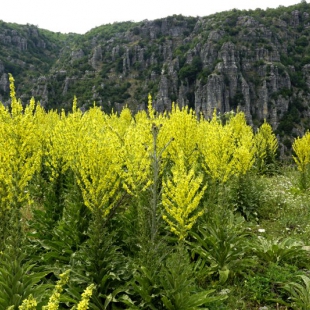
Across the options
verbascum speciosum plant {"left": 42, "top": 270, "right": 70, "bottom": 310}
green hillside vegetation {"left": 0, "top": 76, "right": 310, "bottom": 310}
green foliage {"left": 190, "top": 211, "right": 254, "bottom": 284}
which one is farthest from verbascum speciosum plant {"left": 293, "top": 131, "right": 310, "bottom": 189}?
verbascum speciosum plant {"left": 42, "top": 270, "right": 70, "bottom": 310}

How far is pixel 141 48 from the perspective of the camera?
130750mm

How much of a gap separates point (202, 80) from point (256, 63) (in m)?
23.0

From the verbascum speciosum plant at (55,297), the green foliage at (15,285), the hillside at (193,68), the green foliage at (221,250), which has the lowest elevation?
the green foliage at (221,250)

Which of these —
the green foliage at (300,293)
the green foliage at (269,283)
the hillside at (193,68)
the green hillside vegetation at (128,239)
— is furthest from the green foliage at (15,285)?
the hillside at (193,68)

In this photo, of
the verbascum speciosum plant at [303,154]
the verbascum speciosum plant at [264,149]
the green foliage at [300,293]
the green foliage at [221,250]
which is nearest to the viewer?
the green foliage at [300,293]

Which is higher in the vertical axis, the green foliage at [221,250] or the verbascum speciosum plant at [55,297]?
the verbascum speciosum plant at [55,297]

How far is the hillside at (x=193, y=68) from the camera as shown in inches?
4067

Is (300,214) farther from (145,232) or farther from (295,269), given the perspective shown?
→ (145,232)

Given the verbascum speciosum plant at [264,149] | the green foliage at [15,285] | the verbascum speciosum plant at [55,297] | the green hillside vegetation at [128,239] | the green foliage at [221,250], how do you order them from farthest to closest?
the verbascum speciosum plant at [264,149]
the green foliage at [221,250]
the green hillside vegetation at [128,239]
the green foliage at [15,285]
the verbascum speciosum plant at [55,297]

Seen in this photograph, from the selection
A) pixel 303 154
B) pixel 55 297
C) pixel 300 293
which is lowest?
pixel 300 293

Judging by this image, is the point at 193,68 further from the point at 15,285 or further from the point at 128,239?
the point at 15,285

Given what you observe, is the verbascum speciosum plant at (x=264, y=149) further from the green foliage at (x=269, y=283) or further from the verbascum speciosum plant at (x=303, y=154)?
the green foliage at (x=269, y=283)

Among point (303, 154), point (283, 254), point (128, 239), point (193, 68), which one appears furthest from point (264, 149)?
point (193, 68)

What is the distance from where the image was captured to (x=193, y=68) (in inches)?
4466
